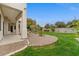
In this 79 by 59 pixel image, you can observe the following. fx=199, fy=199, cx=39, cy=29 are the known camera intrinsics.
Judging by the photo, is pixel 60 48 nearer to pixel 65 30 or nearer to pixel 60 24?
pixel 65 30

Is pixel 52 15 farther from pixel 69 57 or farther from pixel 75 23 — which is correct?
pixel 69 57

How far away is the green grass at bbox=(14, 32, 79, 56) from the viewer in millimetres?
9492

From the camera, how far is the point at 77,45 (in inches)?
400

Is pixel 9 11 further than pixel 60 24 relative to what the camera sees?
Yes

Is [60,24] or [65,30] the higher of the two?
[60,24]

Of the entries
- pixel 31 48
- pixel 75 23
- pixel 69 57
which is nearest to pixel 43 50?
pixel 31 48

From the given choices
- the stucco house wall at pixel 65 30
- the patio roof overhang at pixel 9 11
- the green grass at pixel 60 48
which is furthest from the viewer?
the patio roof overhang at pixel 9 11

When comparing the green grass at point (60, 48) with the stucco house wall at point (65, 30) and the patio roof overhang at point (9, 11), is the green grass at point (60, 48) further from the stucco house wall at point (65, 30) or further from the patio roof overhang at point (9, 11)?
the patio roof overhang at point (9, 11)

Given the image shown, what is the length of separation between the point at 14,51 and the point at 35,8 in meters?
2.72

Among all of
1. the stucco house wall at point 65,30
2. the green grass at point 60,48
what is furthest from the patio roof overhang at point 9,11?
the stucco house wall at point 65,30

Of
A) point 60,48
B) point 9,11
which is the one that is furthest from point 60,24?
point 9,11

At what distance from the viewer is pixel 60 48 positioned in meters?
10.2

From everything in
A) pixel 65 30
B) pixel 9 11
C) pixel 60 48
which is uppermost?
pixel 9 11

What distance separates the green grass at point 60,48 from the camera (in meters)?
9.49
